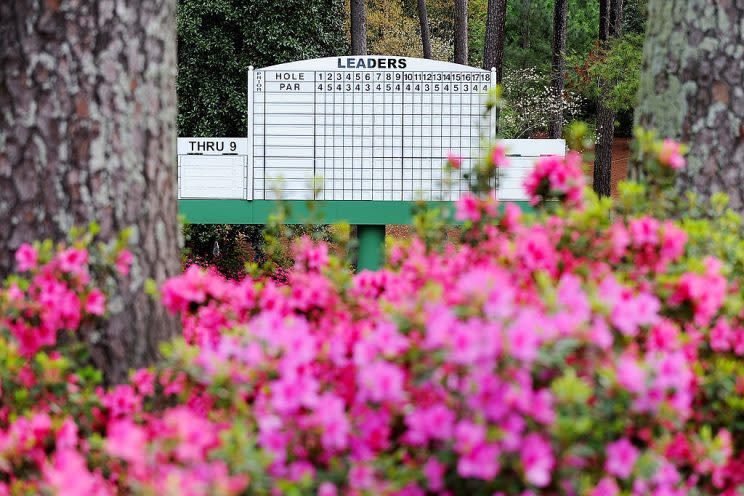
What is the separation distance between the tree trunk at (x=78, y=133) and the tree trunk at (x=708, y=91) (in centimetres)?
196

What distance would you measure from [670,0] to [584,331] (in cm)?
213

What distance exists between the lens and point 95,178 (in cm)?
303

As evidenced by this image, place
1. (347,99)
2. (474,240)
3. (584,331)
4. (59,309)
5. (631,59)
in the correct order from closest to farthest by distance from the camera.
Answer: (584,331) → (59,309) → (474,240) → (347,99) → (631,59)

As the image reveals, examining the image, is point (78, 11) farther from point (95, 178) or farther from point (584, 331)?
point (584, 331)

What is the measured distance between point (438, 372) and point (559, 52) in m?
16.9

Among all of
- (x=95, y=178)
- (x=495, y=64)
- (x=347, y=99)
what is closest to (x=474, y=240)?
(x=95, y=178)

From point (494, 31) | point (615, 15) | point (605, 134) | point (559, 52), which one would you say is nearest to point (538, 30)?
point (615, 15)

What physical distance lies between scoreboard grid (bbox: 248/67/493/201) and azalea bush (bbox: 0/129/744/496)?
4725 millimetres

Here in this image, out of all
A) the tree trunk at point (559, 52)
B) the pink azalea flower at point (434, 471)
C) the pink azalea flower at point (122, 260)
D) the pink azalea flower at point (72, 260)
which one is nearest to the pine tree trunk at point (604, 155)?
the tree trunk at point (559, 52)

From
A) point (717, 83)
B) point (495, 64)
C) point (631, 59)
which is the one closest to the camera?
point (717, 83)

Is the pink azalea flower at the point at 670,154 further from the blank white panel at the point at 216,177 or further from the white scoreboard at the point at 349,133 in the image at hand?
the blank white panel at the point at 216,177

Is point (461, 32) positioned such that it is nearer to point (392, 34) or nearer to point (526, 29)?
point (392, 34)

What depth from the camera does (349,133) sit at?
782 cm

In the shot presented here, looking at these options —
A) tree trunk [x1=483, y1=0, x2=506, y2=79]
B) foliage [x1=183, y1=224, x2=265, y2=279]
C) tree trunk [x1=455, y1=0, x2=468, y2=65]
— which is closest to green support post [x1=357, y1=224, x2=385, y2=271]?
foliage [x1=183, y1=224, x2=265, y2=279]
